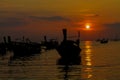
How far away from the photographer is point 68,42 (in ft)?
209

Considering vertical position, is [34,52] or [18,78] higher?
[18,78]

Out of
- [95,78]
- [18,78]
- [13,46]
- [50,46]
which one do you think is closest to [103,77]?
[95,78]

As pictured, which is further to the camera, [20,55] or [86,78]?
[20,55]

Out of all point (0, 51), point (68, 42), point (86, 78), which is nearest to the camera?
point (86, 78)

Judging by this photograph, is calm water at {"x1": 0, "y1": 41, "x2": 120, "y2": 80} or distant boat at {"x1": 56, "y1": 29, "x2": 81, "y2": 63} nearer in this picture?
calm water at {"x1": 0, "y1": 41, "x2": 120, "y2": 80}

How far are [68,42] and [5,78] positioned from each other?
3031 centimetres

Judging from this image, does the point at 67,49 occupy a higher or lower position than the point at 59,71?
lower

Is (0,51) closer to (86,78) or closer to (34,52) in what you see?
(34,52)

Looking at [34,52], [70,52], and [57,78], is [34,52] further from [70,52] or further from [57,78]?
[57,78]

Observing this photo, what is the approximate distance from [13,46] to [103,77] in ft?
155

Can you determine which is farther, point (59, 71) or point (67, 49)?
point (67, 49)

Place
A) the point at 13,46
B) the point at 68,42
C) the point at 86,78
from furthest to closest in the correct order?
the point at 13,46 → the point at 68,42 → the point at 86,78

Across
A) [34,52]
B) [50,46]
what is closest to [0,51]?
[34,52]

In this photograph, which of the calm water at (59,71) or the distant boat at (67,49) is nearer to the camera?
the calm water at (59,71)
